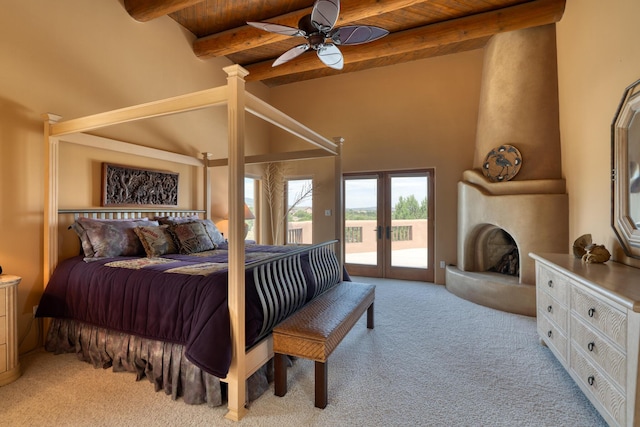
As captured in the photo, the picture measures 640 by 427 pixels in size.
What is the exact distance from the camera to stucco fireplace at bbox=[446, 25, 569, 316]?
3664 mm

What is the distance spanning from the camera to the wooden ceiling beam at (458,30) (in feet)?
11.7

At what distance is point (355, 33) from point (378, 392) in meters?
3.05

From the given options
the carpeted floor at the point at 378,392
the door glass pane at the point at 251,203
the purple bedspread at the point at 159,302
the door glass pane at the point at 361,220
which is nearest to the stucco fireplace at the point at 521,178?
the carpeted floor at the point at 378,392

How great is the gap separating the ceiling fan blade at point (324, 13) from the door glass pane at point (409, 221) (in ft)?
10.9

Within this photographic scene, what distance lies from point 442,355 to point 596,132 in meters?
2.58

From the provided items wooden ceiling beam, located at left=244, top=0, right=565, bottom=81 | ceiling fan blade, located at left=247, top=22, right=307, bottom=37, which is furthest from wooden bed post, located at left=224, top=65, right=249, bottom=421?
wooden ceiling beam, located at left=244, top=0, right=565, bottom=81

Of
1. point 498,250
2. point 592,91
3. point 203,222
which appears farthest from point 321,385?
point 498,250

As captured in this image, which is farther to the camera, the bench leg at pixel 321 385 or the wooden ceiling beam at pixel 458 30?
the wooden ceiling beam at pixel 458 30

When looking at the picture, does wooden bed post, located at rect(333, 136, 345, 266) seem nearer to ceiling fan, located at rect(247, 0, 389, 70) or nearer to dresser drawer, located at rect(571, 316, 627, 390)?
ceiling fan, located at rect(247, 0, 389, 70)

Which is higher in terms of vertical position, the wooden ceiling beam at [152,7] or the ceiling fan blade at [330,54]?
the wooden ceiling beam at [152,7]

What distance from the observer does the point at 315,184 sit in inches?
236

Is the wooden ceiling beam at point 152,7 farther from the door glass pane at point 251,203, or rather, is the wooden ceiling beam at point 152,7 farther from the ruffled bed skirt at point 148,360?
the ruffled bed skirt at point 148,360

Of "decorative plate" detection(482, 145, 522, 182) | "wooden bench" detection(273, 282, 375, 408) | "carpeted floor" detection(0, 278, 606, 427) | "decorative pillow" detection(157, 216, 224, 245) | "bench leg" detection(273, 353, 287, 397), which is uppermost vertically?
"decorative plate" detection(482, 145, 522, 182)

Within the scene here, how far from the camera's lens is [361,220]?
Answer: 5.72m
